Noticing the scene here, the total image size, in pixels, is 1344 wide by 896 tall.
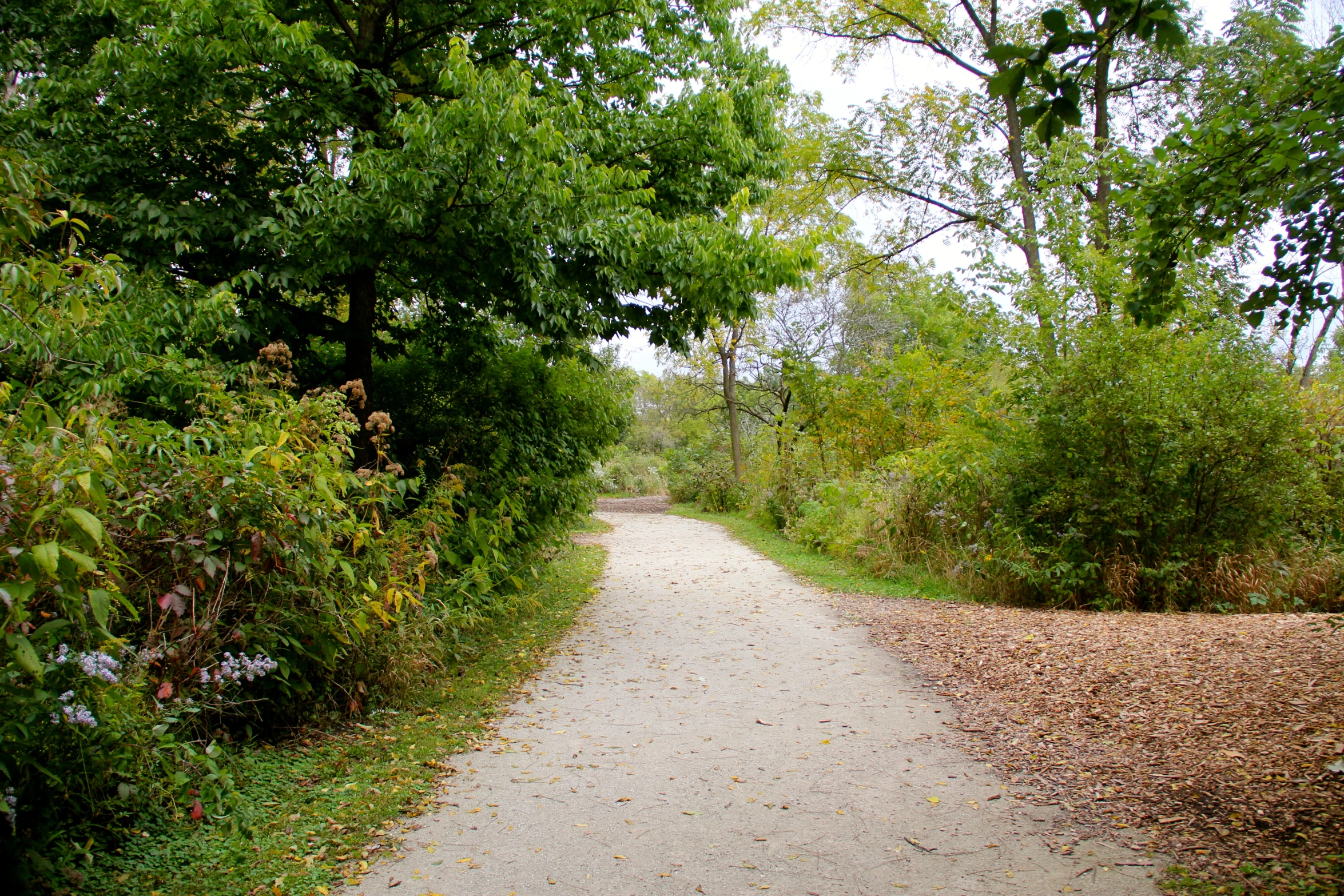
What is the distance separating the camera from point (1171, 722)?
4.37m

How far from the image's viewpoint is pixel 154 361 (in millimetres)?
4629

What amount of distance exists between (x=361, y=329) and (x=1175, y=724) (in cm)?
743

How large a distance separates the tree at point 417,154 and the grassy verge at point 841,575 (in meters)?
4.19

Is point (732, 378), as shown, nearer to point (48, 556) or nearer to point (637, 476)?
point (637, 476)

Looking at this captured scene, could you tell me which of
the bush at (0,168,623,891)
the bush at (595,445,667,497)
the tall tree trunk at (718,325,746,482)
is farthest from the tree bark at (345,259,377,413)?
the bush at (595,445,667,497)

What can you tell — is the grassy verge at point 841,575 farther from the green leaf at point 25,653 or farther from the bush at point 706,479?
the green leaf at point 25,653

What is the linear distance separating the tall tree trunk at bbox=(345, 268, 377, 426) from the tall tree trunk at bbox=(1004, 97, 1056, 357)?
609 centimetres

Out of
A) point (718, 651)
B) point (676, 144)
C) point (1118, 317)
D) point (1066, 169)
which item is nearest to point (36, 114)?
point (676, 144)

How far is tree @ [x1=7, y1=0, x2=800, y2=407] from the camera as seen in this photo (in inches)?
237

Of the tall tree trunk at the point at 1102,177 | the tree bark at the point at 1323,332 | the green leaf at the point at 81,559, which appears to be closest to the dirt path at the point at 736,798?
the green leaf at the point at 81,559

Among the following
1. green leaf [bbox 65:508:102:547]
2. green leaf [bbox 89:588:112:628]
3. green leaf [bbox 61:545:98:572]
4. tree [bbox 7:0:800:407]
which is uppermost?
tree [bbox 7:0:800:407]

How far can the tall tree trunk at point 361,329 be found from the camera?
7.63 metres

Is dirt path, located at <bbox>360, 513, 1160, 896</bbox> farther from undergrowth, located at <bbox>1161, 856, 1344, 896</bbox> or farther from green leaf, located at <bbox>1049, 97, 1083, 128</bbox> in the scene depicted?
green leaf, located at <bbox>1049, 97, 1083, 128</bbox>

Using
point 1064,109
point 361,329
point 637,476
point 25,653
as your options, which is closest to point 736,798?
point 25,653
